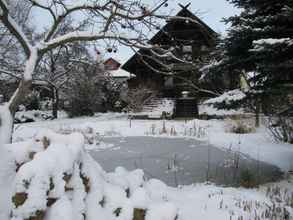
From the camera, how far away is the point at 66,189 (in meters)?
2.63

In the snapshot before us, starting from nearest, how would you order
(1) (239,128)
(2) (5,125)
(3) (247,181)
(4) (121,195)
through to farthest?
(4) (121,195) < (2) (5,125) < (3) (247,181) < (1) (239,128)

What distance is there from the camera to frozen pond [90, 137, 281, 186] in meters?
5.60

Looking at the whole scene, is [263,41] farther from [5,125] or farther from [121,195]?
[5,125]

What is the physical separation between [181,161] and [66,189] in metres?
4.42

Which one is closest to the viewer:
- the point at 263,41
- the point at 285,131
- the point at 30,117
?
the point at 263,41

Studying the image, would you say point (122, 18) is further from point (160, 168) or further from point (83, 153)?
point (160, 168)

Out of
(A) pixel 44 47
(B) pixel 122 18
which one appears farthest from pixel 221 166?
(A) pixel 44 47

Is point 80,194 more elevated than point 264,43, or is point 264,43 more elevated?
point 264,43

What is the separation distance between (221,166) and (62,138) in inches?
163

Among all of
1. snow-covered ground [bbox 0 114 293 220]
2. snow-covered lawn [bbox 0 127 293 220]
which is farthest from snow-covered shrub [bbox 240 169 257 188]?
snow-covered lawn [bbox 0 127 293 220]

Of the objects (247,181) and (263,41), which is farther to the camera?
(247,181)

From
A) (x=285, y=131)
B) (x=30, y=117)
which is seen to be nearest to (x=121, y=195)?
(x=285, y=131)

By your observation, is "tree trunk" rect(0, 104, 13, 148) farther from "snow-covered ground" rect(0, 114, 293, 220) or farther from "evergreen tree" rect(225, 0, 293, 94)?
"evergreen tree" rect(225, 0, 293, 94)

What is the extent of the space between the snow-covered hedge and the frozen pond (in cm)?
241
